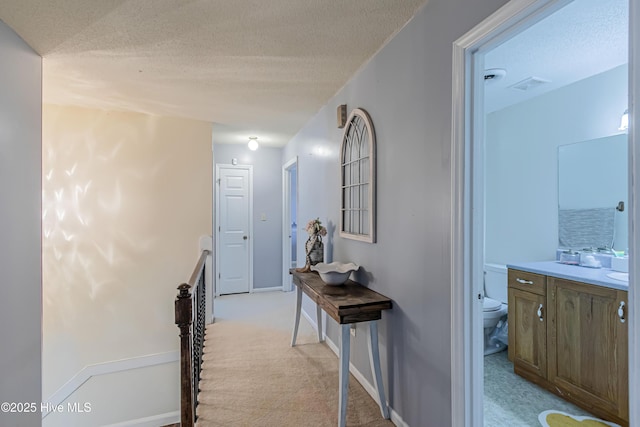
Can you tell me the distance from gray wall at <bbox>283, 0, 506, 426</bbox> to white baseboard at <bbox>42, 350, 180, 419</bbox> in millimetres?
2397

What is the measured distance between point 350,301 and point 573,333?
1.50 meters

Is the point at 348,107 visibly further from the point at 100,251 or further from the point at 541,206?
the point at 100,251

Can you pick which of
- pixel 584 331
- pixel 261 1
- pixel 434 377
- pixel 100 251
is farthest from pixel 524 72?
pixel 100 251

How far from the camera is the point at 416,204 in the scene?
65.7 inches

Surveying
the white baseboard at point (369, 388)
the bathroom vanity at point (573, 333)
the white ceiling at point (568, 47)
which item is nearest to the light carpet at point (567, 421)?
the bathroom vanity at point (573, 333)

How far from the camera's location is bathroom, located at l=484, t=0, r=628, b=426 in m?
1.87

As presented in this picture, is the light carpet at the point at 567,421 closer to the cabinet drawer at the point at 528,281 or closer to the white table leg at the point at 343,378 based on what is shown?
the cabinet drawer at the point at 528,281

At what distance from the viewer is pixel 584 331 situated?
1974 millimetres

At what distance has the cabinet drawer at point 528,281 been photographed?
2246 millimetres

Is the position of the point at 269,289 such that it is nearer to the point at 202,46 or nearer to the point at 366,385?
the point at 366,385

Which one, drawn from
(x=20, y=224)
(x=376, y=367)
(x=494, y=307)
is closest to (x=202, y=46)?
(x=20, y=224)

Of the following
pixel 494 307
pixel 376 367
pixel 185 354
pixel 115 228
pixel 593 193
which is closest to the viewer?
pixel 185 354

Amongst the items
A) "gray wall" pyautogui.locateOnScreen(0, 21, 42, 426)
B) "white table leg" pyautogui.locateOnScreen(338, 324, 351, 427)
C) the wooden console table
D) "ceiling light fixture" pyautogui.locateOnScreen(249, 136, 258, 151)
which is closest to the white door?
"ceiling light fixture" pyautogui.locateOnScreen(249, 136, 258, 151)

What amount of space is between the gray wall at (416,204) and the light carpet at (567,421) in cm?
94
